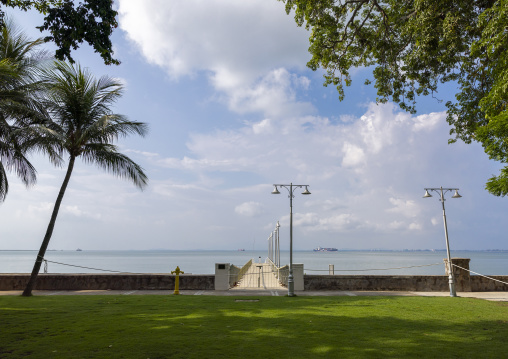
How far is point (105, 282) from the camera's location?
19.0m

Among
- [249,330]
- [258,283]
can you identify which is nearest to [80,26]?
[249,330]

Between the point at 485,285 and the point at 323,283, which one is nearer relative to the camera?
the point at 485,285

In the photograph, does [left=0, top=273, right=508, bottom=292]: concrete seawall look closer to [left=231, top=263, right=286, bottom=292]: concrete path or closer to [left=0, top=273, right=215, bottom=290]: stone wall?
[left=0, top=273, right=215, bottom=290]: stone wall

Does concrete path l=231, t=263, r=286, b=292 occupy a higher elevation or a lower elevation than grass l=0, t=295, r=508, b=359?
higher

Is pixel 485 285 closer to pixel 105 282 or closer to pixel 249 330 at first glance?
pixel 249 330

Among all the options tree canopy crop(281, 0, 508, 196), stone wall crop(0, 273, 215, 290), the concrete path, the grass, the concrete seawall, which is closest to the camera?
the grass

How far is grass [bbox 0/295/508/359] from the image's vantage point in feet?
21.1

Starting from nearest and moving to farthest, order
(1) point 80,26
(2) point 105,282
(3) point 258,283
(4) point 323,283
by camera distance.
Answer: (1) point 80,26 < (2) point 105,282 < (4) point 323,283 < (3) point 258,283

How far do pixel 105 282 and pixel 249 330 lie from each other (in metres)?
13.4

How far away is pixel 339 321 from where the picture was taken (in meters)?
9.42

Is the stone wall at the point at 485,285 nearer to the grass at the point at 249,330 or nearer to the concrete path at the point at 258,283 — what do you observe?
the grass at the point at 249,330

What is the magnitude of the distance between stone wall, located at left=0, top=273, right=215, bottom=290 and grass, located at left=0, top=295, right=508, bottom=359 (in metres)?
6.19

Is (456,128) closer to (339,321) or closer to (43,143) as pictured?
(339,321)

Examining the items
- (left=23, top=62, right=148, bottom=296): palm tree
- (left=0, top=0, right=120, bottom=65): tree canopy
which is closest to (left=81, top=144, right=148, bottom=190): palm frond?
(left=23, top=62, right=148, bottom=296): palm tree
